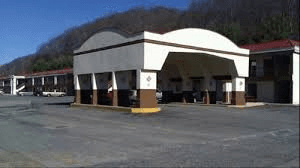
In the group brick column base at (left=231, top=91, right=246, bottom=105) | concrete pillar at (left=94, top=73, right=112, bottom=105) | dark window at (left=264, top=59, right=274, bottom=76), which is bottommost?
brick column base at (left=231, top=91, right=246, bottom=105)

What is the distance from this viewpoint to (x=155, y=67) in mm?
19109

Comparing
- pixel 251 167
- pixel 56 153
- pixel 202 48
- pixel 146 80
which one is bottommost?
pixel 56 153

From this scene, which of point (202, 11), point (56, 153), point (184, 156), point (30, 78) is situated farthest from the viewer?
point (30, 78)

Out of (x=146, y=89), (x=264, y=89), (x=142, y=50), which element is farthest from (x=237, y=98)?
(x=142, y=50)

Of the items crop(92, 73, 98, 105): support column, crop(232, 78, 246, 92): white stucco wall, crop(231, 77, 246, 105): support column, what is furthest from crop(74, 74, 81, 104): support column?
crop(232, 78, 246, 92): white stucco wall

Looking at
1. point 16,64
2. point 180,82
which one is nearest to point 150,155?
point 180,82

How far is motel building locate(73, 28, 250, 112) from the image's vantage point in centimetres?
1894

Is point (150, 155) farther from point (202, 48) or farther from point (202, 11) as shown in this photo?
point (202, 48)

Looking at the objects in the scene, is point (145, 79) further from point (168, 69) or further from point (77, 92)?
point (77, 92)

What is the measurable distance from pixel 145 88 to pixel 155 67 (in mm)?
1533

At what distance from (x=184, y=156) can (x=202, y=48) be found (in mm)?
15612

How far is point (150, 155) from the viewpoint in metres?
7.48

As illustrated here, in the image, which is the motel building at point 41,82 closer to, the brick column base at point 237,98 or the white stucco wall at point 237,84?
the white stucco wall at point 237,84

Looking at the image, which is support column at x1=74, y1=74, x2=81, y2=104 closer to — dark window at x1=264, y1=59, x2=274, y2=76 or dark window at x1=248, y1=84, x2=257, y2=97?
dark window at x1=264, y1=59, x2=274, y2=76
